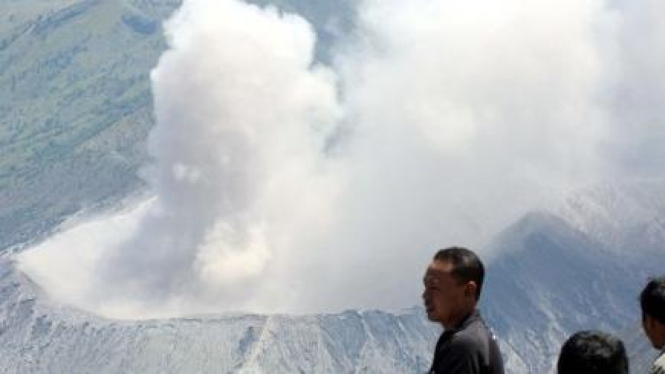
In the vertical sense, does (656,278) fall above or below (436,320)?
above

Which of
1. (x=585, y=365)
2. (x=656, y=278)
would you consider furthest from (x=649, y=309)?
(x=585, y=365)

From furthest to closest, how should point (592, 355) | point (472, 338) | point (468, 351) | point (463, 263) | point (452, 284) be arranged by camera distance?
point (452, 284), point (463, 263), point (472, 338), point (468, 351), point (592, 355)

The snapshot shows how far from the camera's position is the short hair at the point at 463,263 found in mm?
15188

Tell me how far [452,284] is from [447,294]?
14 cm

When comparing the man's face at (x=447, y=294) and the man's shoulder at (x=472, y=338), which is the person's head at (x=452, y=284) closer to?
the man's face at (x=447, y=294)

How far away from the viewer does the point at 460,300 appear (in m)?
15.4

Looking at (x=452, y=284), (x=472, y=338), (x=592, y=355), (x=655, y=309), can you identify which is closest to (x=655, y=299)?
(x=655, y=309)

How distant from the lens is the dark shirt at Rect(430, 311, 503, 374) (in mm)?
14578

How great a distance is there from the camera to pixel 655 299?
15.3m

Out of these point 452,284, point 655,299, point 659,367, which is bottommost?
point 452,284

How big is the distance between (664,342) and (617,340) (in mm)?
1261

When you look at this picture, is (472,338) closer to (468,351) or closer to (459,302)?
(468,351)

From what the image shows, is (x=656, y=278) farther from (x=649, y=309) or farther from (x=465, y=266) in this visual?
(x=465, y=266)

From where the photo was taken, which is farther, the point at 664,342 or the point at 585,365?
the point at 664,342
